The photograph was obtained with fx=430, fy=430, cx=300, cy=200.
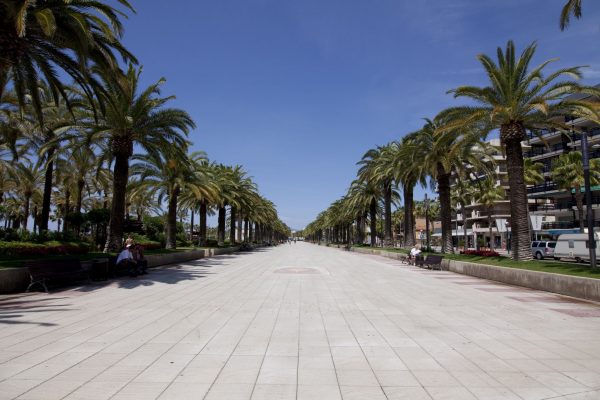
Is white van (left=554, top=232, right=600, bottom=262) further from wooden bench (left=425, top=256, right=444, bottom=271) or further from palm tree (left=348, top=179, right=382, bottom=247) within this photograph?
palm tree (left=348, top=179, right=382, bottom=247)

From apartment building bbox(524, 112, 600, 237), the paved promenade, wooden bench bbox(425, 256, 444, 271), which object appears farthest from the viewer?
apartment building bbox(524, 112, 600, 237)

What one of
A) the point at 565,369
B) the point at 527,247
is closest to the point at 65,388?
the point at 565,369

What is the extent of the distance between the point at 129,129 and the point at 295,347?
17.0m

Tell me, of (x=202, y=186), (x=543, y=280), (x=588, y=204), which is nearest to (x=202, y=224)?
(x=202, y=186)

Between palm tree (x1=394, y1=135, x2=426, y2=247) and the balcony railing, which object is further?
the balcony railing

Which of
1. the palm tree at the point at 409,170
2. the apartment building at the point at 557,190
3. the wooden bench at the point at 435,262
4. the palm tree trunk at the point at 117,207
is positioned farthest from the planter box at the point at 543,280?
the apartment building at the point at 557,190

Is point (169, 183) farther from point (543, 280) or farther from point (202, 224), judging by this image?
point (543, 280)

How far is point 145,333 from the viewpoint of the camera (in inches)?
280

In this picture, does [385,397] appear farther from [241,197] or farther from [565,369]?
[241,197]

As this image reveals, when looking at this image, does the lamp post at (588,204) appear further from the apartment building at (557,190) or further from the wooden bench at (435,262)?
the apartment building at (557,190)

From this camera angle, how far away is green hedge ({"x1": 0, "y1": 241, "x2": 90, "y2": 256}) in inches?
614

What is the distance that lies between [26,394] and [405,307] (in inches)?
310

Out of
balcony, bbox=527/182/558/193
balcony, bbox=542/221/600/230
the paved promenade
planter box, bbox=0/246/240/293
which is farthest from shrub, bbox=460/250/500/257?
balcony, bbox=527/182/558/193

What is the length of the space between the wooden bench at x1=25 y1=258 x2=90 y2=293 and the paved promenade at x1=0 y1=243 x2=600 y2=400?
661 mm
